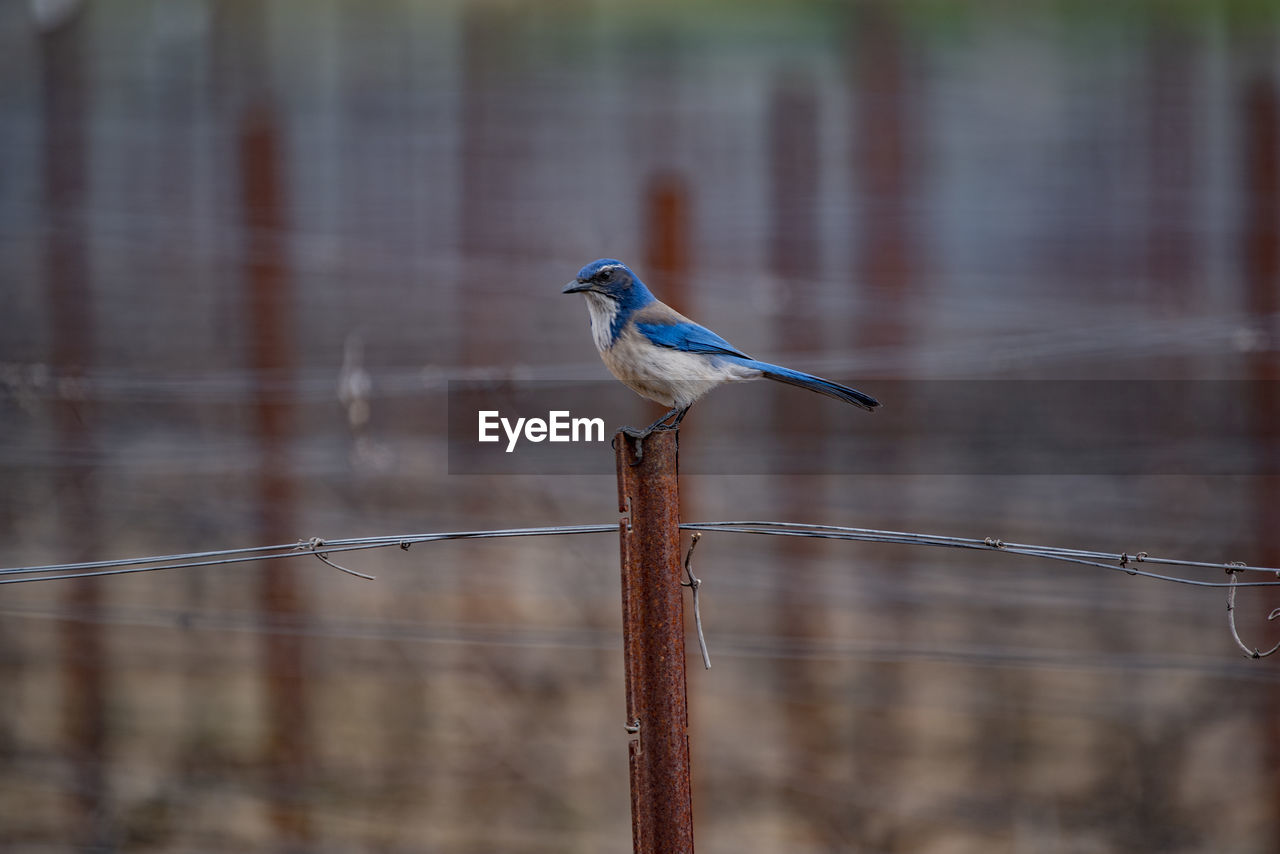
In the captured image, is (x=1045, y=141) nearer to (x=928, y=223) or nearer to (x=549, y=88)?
(x=928, y=223)

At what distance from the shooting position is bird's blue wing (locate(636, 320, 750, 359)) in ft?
7.16

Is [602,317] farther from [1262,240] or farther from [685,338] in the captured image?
→ [1262,240]

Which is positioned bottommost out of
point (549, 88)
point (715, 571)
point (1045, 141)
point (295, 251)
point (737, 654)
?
point (737, 654)

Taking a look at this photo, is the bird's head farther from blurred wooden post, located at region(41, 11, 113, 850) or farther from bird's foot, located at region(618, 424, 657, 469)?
blurred wooden post, located at region(41, 11, 113, 850)

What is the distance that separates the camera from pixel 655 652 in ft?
5.55

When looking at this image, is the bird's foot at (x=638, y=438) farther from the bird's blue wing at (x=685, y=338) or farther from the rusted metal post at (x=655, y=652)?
the bird's blue wing at (x=685, y=338)

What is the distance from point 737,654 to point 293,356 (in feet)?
5.50

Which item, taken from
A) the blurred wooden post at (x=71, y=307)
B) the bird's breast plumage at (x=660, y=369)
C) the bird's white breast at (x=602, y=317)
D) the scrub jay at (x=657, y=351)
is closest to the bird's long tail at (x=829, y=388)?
the scrub jay at (x=657, y=351)

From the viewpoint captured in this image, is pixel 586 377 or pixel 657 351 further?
pixel 586 377

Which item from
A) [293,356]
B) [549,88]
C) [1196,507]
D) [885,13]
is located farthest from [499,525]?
[1196,507]

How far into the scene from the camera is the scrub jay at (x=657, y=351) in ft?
6.97

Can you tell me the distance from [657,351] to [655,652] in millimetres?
707

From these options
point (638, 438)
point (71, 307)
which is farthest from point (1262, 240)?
point (71, 307)

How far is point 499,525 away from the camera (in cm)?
312
